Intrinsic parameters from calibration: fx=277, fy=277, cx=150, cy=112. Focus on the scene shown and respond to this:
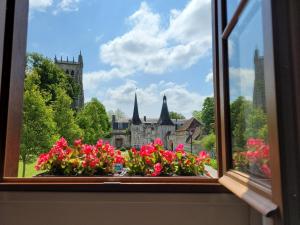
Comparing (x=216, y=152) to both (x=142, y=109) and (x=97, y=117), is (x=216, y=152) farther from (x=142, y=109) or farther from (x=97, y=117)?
(x=97, y=117)

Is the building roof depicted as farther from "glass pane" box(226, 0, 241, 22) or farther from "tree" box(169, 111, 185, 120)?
"glass pane" box(226, 0, 241, 22)

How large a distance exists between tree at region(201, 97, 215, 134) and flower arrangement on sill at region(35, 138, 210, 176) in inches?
6.2

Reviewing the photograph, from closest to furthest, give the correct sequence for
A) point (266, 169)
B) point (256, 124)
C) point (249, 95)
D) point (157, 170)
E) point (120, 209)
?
point (266, 169)
point (256, 124)
point (249, 95)
point (120, 209)
point (157, 170)

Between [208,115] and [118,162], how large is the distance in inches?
25.5

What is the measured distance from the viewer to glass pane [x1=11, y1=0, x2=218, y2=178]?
177cm

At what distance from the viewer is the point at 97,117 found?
1845 millimetres

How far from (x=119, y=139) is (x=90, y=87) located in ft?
1.32

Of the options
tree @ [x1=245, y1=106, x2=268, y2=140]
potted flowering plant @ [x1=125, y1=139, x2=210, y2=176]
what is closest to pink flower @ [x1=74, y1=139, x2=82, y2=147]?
potted flowering plant @ [x1=125, y1=139, x2=210, y2=176]

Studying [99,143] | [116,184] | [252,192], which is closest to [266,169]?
[252,192]

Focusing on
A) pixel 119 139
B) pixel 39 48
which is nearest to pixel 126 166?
pixel 119 139

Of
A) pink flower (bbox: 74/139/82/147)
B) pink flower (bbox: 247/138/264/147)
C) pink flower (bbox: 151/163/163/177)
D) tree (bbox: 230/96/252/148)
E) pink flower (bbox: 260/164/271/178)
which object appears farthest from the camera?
pink flower (bbox: 74/139/82/147)

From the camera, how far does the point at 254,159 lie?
117cm

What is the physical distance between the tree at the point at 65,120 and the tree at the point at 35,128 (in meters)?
0.04

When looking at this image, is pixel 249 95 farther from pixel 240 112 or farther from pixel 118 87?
pixel 118 87
